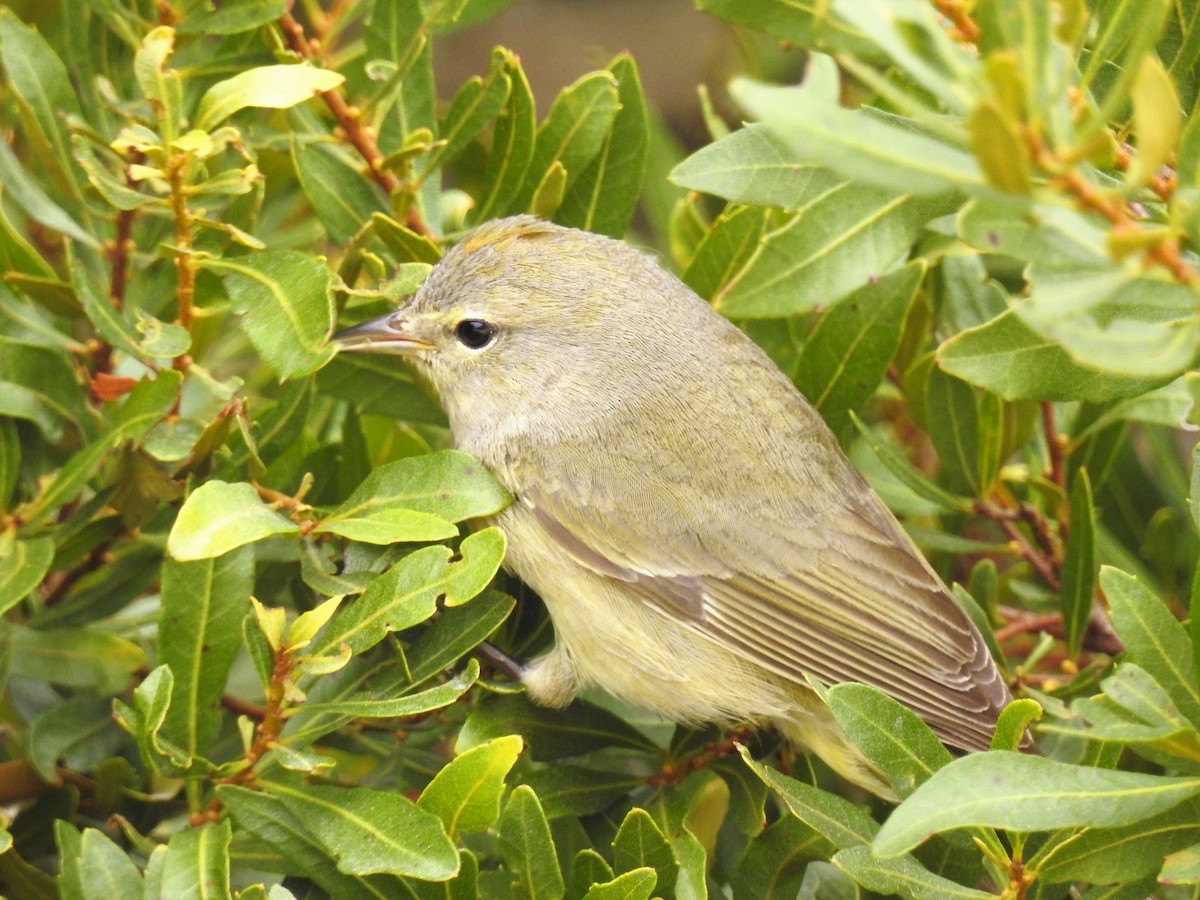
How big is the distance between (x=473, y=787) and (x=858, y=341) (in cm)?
149

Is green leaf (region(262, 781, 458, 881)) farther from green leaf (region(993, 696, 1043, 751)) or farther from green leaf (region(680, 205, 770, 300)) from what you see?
green leaf (region(680, 205, 770, 300))

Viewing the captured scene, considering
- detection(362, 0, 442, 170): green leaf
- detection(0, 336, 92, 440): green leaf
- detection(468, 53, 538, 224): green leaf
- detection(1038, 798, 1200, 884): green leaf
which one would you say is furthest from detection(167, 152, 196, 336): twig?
detection(1038, 798, 1200, 884): green leaf

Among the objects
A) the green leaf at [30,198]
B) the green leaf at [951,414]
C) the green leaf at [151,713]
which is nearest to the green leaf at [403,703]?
the green leaf at [151,713]

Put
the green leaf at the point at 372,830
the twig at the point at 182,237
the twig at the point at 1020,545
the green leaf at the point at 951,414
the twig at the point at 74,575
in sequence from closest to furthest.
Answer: the green leaf at the point at 372,830, the twig at the point at 182,237, the twig at the point at 74,575, the green leaf at the point at 951,414, the twig at the point at 1020,545

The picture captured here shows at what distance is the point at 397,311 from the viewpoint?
3.61 m

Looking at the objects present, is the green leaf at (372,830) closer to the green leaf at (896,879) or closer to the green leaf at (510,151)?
the green leaf at (896,879)

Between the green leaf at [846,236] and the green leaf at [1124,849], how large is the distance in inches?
46.8

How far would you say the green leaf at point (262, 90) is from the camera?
103 inches

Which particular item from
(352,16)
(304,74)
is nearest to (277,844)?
(304,74)

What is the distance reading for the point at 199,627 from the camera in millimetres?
2664

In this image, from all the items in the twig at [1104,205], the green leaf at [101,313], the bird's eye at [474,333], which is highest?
the twig at [1104,205]

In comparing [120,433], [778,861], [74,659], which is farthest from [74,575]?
[778,861]

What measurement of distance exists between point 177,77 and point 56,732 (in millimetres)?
1367

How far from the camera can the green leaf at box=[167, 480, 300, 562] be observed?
245cm
